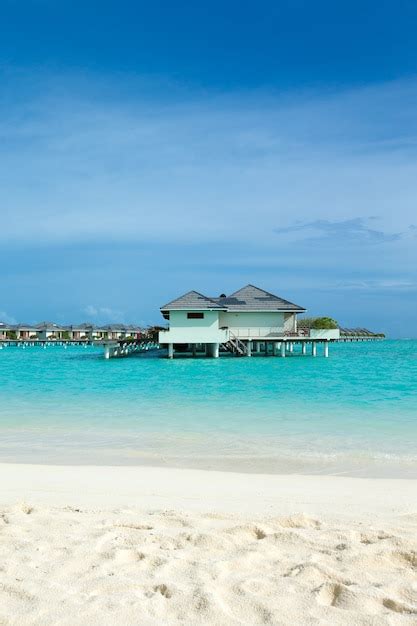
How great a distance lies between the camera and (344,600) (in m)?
2.91

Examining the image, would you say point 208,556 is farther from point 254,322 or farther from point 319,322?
point 319,322

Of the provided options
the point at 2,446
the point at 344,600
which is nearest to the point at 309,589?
the point at 344,600

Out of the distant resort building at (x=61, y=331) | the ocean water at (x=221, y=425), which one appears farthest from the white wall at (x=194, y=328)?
the distant resort building at (x=61, y=331)

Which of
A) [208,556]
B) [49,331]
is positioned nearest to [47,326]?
[49,331]

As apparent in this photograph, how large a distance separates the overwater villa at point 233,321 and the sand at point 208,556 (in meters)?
30.8

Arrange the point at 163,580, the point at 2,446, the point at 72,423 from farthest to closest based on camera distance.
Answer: the point at 72,423, the point at 2,446, the point at 163,580

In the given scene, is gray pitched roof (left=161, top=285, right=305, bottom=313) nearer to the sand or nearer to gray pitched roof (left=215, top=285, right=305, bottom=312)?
gray pitched roof (left=215, top=285, right=305, bottom=312)

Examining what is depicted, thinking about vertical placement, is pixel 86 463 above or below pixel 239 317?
below

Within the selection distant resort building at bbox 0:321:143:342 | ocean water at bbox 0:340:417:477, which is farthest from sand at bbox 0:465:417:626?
distant resort building at bbox 0:321:143:342

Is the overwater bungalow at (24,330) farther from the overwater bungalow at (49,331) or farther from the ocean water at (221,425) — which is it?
the ocean water at (221,425)

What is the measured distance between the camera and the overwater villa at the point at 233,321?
1435 inches

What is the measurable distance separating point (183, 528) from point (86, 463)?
12.5 feet

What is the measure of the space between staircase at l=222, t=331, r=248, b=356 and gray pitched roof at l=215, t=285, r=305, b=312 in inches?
80.0

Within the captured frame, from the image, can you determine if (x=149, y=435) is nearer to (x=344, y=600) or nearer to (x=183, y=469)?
(x=183, y=469)
